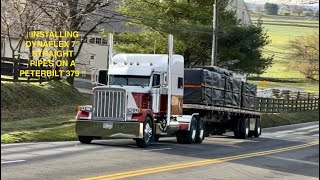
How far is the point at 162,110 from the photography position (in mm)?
20266

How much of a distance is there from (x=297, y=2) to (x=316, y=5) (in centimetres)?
21

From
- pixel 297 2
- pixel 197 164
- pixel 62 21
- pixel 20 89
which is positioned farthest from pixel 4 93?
pixel 297 2

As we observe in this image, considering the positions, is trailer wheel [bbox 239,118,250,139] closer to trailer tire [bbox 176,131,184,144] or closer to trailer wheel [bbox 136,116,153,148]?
trailer tire [bbox 176,131,184,144]

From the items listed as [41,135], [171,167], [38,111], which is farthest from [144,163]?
[38,111]

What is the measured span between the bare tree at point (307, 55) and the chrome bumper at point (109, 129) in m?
13.6

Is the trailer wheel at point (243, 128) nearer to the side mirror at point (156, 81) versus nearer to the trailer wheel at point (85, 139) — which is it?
the side mirror at point (156, 81)

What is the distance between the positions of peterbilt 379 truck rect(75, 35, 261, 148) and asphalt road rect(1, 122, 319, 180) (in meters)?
0.72

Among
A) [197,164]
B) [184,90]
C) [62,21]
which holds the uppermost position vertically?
[62,21]

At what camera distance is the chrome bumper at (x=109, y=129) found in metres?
17.9

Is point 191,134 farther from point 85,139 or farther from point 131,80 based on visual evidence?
point 85,139

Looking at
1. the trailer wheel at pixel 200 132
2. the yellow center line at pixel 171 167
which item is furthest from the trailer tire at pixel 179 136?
the yellow center line at pixel 171 167

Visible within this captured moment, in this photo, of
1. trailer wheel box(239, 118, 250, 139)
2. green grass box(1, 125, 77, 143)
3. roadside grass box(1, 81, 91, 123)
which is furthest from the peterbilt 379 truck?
roadside grass box(1, 81, 91, 123)

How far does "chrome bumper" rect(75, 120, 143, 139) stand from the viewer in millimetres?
17922

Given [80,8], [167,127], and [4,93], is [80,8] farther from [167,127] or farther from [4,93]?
[167,127]
